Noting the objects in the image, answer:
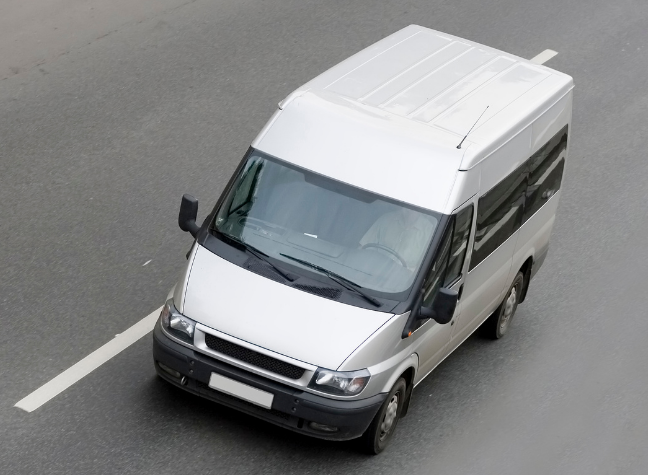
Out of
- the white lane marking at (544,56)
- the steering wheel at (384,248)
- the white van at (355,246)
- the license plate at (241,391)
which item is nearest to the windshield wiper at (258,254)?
the white van at (355,246)

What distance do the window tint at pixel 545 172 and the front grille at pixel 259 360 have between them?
9.77 feet

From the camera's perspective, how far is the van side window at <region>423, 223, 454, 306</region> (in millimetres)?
8711

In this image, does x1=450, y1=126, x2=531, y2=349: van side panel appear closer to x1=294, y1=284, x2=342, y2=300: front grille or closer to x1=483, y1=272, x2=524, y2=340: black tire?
x1=483, y1=272, x2=524, y2=340: black tire

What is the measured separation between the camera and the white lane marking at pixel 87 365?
878 cm

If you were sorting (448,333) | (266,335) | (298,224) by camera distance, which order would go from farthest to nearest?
(448,333), (298,224), (266,335)

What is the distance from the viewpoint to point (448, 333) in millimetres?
9398

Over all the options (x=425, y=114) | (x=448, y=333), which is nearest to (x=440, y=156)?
(x=425, y=114)

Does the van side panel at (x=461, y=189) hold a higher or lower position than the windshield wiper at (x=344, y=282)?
higher

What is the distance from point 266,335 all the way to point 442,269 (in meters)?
1.52

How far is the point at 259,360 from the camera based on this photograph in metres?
8.12

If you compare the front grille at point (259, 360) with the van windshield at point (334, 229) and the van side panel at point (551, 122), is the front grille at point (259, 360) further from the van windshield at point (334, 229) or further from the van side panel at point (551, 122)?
the van side panel at point (551, 122)

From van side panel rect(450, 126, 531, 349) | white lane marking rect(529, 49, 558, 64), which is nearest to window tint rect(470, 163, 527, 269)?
van side panel rect(450, 126, 531, 349)

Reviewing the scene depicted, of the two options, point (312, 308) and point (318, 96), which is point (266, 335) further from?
point (318, 96)

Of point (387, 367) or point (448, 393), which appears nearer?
point (387, 367)
